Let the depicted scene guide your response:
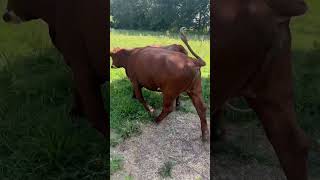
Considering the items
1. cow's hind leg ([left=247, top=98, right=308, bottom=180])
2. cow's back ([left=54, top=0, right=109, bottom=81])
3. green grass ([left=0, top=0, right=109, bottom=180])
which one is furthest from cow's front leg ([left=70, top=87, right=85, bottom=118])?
cow's hind leg ([left=247, top=98, right=308, bottom=180])

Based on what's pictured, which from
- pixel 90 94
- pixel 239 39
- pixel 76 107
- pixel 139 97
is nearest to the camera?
pixel 239 39

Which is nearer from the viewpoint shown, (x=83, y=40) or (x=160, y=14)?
(x=160, y=14)

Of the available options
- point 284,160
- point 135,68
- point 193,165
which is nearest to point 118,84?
point 135,68

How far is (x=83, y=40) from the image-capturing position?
197cm

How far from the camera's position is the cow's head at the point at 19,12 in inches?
84.6

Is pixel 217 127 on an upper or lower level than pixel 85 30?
lower

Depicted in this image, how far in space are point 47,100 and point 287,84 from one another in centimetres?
115

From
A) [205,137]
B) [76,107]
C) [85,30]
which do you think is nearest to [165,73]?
[205,137]

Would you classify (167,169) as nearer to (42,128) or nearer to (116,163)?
(116,163)

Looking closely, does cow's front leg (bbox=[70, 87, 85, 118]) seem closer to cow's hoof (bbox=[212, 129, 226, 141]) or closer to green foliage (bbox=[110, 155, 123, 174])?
green foliage (bbox=[110, 155, 123, 174])


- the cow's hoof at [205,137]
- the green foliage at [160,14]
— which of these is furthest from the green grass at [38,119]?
the cow's hoof at [205,137]

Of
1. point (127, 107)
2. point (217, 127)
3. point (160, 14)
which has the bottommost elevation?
point (217, 127)

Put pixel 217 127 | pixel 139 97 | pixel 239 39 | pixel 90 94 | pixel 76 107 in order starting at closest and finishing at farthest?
pixel 239 39 → pixel 139 97 → pixel 90 94 → pixel 217 127 → pixel 76 107

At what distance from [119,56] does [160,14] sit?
23cm
